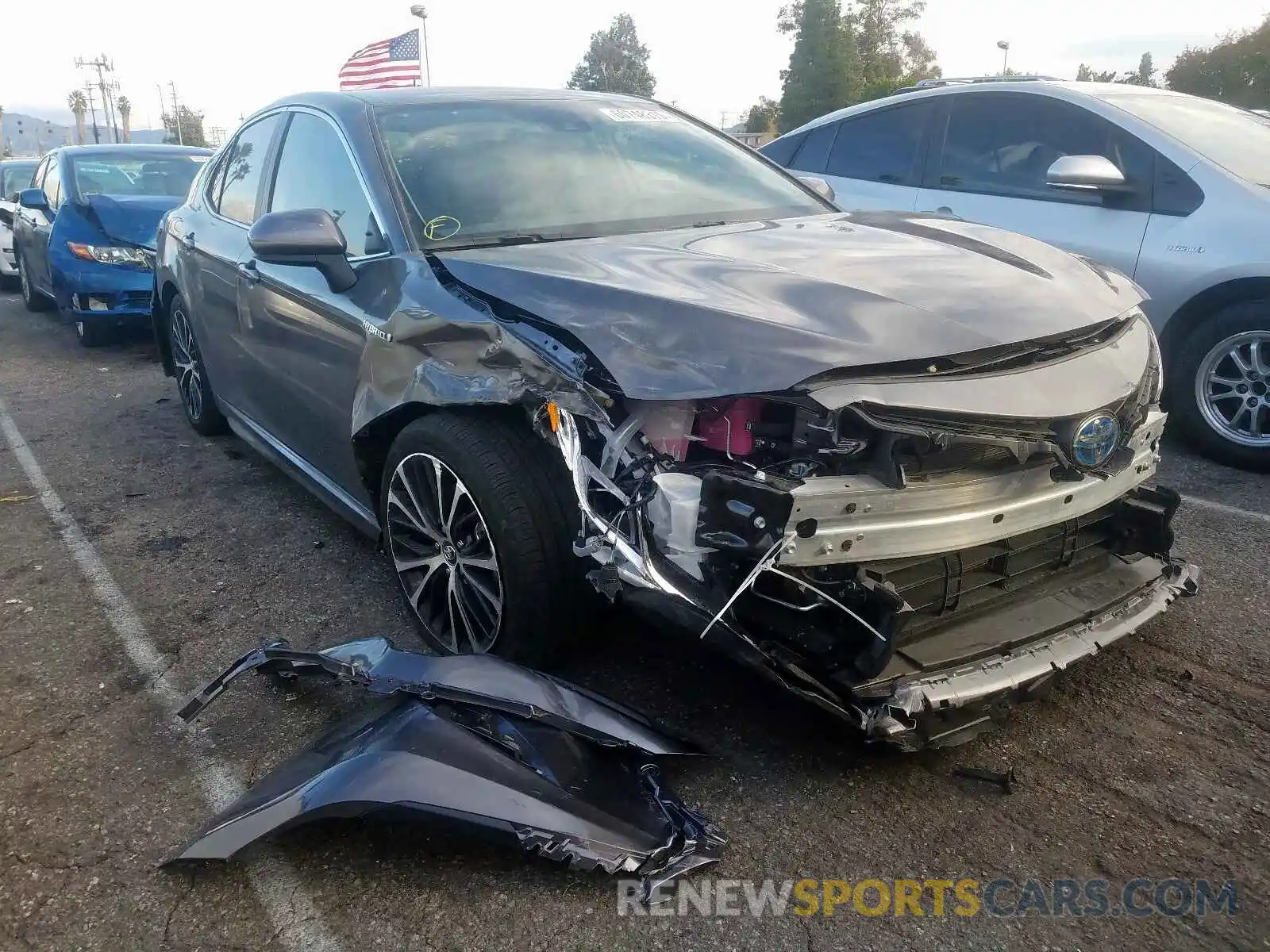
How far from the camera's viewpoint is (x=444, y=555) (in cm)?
297

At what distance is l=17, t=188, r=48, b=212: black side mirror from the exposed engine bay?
28.3 ft

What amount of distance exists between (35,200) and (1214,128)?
9448mm

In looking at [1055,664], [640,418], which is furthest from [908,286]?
[1055,664]

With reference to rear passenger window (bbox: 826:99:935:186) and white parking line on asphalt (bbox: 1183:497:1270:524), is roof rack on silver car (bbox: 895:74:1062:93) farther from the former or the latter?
white parking line on asphalt (bbox: 1183:497:1270:524)

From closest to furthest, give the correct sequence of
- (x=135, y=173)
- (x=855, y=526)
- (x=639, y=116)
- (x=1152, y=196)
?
(x=855, y=526)
(x=639, y=116)
(x=1152, y=196)
(x=135, y=173)

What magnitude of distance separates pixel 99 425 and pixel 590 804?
17.5 ft

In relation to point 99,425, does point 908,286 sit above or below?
above

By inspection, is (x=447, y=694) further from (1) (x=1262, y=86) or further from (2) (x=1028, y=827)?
(1) (x=1262, y=86)

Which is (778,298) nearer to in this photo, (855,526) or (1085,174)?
(855,526)

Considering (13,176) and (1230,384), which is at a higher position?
(1230,384)

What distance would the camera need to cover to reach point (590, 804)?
7.20 feet

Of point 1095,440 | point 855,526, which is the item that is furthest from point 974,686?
point 1095,440

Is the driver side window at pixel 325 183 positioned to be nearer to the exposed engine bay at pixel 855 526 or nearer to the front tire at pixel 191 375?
the exposed engine bay at pixel 855 526

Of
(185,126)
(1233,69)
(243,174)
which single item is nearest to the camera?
(243,174)
